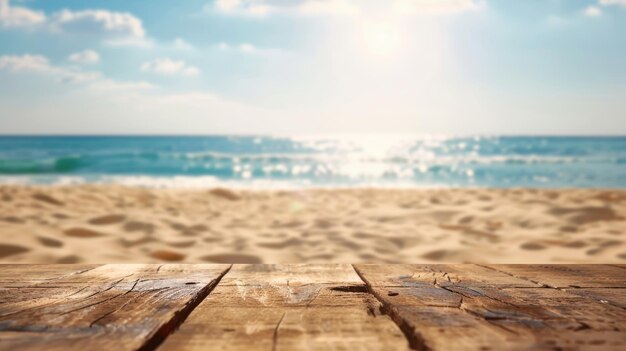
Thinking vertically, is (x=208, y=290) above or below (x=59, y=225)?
above

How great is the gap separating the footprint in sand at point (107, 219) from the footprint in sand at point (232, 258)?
134cm

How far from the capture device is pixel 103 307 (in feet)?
2.82

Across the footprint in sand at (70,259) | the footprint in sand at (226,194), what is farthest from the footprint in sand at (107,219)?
the footprint in sand at (226,194)

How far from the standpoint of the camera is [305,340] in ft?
2.25

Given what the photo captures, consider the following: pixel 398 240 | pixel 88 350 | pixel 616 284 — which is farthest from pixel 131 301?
pixel 398 240

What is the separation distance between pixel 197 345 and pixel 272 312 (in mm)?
191

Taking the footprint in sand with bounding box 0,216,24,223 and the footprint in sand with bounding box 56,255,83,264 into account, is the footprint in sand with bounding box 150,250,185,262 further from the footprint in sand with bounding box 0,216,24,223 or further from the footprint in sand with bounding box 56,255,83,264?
the footprint in sand with bounding box 0,216,24,223

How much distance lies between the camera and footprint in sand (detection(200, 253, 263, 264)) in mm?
2938

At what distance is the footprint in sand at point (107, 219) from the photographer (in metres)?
3.97

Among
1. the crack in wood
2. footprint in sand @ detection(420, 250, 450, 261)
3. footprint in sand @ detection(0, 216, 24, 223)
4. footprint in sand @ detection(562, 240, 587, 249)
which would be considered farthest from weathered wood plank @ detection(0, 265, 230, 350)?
footprint in sand @ detection(0, 216, 24, 223)

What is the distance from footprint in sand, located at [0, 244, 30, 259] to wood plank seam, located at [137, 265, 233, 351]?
7.72 feet

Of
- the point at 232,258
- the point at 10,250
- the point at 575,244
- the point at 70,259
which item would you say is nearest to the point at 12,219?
the point at 10,250

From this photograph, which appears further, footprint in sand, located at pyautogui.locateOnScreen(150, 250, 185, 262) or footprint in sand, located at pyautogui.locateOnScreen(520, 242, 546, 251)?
footprint in sand, located at pyautogui.locateOnScreen(520, 242, 546, 251)

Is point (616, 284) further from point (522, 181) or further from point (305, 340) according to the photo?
point (522, 181)
